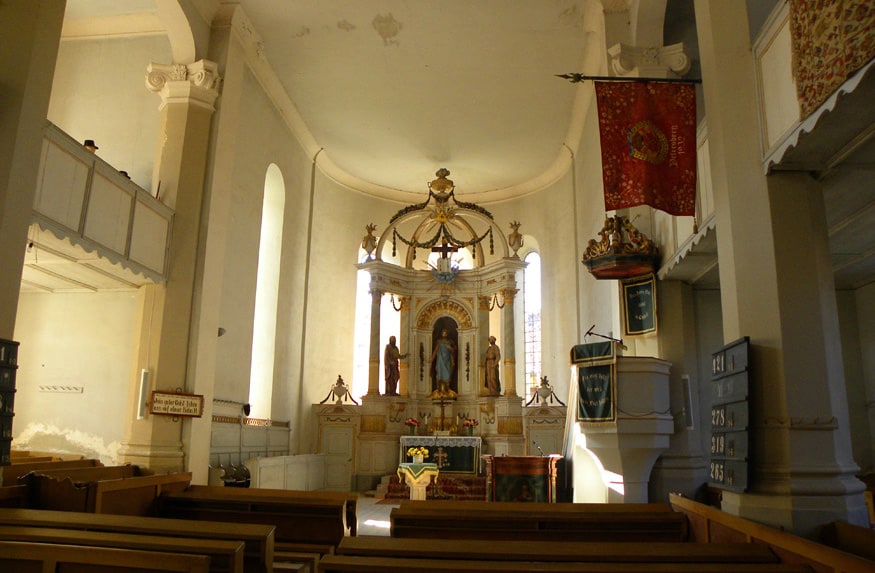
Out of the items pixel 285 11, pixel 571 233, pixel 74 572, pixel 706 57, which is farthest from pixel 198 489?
pixel 571 233

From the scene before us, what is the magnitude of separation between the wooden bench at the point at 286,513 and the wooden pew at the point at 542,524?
95cm

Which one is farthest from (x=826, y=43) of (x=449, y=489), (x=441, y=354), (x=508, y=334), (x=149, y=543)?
(x=441, y=354)

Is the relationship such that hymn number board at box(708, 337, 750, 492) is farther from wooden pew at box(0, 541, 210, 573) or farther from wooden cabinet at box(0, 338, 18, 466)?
wooden cabinet at box(0, 338, 18, 466)

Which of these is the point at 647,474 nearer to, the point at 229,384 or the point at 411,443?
the point at 229,384

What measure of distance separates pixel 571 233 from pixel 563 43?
4.43 metres

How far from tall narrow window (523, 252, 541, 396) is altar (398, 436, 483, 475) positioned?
8.37ft

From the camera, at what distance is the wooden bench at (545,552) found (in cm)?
319

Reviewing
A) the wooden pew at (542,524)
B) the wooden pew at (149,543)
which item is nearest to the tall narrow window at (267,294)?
the wooden pew at (542,524)

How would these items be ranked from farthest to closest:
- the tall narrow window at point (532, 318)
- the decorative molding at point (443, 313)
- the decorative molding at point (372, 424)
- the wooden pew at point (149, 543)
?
the decorative molding at point (443, 313)
the tall narrow window at point (532, 318)
the decorative molding at point (372, 424)
the wooden pew at point (149, 543)

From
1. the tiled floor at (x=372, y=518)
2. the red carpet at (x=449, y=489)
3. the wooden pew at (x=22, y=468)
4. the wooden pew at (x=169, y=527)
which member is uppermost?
the wooden pew at (x=22, y=468)

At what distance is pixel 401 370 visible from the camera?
1534cm

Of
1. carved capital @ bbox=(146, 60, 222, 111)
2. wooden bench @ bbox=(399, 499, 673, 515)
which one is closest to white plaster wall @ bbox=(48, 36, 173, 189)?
carved capital @ bbox=(146, 60, 222, 111)

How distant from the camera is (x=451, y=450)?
13.8m

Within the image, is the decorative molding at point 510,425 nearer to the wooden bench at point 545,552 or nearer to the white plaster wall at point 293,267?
the white plaster wall at point 293,267
